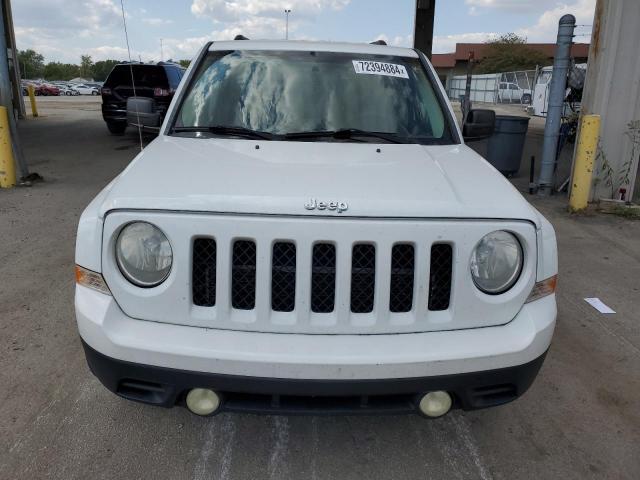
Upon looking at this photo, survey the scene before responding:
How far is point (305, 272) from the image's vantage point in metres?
2.01

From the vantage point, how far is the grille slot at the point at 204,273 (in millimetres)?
2074

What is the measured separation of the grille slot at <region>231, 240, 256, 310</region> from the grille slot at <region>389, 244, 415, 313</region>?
530mm

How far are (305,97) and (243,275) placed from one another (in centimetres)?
159

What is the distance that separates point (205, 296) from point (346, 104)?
1680 millimetres

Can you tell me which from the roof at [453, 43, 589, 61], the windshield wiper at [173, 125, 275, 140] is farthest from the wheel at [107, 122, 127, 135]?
the roof at [453, 43, 589, 61]

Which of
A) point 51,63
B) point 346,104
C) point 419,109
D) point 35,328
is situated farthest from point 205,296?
point 51,63

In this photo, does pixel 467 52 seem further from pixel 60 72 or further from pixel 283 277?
pixel 60 72

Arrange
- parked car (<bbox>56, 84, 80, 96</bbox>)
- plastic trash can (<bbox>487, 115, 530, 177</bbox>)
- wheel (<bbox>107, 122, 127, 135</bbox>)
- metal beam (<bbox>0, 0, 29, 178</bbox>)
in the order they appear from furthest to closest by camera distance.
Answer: parked car (<bbox>56, 84, 80, 96</bbox>) → wheel (<bbox>107, 122, 127, 135</bbox>) → plastic trash can (<bbox>487, 115, 530, 177</bbox>) → metal beam (<bbox>0, 0, 29, 178</bbox>)

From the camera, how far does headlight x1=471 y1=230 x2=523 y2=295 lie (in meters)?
2.13

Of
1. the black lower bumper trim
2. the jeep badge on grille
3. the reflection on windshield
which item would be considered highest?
the reflection on windshield

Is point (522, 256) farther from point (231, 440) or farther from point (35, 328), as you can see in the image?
point (35, 328)

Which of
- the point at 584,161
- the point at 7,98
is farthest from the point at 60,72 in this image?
the point at 584,161

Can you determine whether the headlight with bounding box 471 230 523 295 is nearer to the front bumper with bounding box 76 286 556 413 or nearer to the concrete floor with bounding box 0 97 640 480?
the front bumper with bounding box 76 286 556 413

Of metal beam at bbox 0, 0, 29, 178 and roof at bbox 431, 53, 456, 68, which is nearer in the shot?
metal beam at bbox 0, 0, 29, 178
